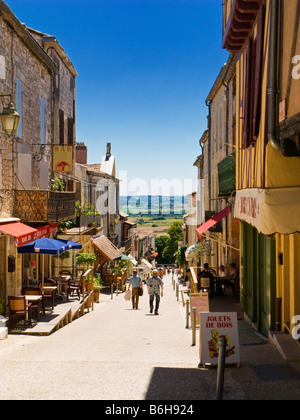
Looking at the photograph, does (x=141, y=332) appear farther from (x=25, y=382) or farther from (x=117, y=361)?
(x=25, y=382)

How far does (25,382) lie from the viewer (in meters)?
6.60

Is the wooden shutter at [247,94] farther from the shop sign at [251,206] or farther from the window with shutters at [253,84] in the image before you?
the shop sign at [251,206]

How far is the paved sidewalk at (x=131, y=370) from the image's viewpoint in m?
6.16

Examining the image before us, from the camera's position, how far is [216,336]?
7746 mm

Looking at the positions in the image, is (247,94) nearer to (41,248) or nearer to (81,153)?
(41,248)

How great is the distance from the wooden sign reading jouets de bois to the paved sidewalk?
181mm

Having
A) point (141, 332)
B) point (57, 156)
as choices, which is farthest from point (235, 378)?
point (57, 156)

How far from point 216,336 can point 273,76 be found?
399cm

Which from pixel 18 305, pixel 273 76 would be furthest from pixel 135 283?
pixel 273 76

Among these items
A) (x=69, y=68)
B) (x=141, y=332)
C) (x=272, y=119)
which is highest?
(x=69, y=68)

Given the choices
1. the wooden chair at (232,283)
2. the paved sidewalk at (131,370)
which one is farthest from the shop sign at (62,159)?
the paved sidewalk at (131,370)

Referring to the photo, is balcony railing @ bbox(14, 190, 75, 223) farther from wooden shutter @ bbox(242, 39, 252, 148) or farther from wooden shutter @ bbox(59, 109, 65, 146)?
wooden shutter @ bbox(59, 109, 65, 146)

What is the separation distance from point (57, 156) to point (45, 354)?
1238 centimetres

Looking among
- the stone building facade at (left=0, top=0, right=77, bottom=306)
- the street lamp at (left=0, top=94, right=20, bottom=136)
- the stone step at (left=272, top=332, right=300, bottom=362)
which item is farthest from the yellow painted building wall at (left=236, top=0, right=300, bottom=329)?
the stone building facade at (left=0, top=0, right=77, bottom=306)
